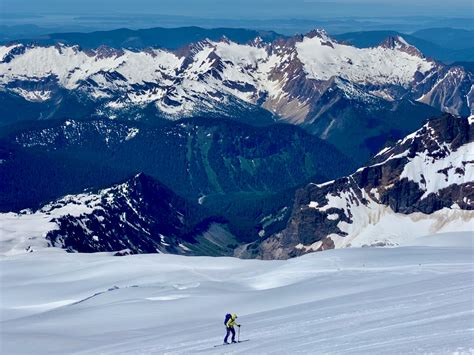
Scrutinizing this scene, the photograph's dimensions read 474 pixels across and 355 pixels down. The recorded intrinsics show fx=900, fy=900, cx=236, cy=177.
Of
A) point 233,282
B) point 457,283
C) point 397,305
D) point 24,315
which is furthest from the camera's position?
point 233,282

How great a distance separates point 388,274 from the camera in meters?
102

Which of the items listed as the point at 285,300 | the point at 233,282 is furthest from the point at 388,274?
the point at 233,282

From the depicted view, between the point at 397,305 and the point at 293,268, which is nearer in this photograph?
the point at 397,305

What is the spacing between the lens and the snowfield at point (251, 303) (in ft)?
212

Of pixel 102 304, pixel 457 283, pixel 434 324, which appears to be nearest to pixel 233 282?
pixel 102 304

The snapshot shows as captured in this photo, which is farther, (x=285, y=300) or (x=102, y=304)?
(x=102, y=304)

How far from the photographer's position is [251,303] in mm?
94312

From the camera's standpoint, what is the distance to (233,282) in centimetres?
11444

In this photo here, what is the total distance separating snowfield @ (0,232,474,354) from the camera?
64.6 metres

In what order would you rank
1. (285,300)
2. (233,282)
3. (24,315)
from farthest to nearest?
(233,282), (24,315), (285,300)

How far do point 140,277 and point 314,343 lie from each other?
61648 millimetres

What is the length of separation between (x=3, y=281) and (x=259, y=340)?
6721cm

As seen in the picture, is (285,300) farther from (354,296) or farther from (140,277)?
(140,277)

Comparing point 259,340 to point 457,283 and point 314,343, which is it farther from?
point 457,283
